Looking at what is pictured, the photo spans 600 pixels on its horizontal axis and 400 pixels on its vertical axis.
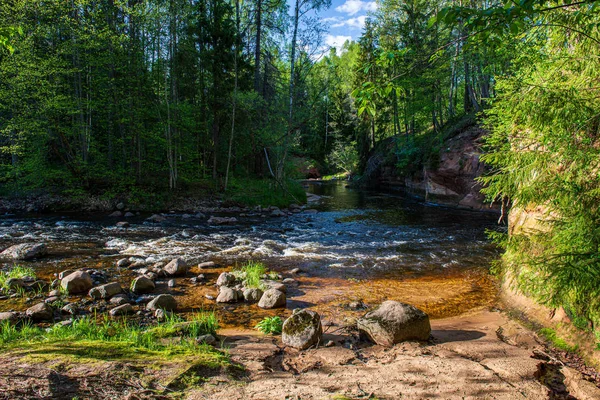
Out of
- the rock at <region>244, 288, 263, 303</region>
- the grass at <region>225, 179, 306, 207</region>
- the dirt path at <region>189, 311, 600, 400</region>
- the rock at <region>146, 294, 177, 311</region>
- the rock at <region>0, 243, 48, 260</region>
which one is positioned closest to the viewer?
the dirt path at <region>189, 311, 600, 400</region>

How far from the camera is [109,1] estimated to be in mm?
19375

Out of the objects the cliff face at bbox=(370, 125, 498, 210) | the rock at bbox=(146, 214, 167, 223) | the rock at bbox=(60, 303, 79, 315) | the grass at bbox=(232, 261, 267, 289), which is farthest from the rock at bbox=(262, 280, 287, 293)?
the cliff face at bbox=(370, 125, 498, 210)

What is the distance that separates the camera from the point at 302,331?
4340 millimetres

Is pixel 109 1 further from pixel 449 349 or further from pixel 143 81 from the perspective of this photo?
pixel 449 349

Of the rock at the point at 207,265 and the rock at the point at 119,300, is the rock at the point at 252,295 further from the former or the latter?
the rock at the point at 207,265

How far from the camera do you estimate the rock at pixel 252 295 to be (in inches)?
258

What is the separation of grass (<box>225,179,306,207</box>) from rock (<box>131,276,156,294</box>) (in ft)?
43.5

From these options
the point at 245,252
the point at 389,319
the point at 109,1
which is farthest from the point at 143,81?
the point at 389,319

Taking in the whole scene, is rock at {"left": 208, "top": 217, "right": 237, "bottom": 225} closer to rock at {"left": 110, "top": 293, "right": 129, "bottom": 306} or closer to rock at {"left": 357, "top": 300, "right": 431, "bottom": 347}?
rock at {"left": 110, "top": 293, "right": 129, "bottom": 306}

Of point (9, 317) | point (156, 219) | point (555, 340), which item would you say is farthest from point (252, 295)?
point (156, 219)

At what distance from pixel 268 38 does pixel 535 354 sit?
1026 inches

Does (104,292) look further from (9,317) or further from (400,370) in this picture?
(400,370)

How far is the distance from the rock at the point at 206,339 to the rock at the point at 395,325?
6.68 ft

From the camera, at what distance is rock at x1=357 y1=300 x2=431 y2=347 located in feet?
14.3
